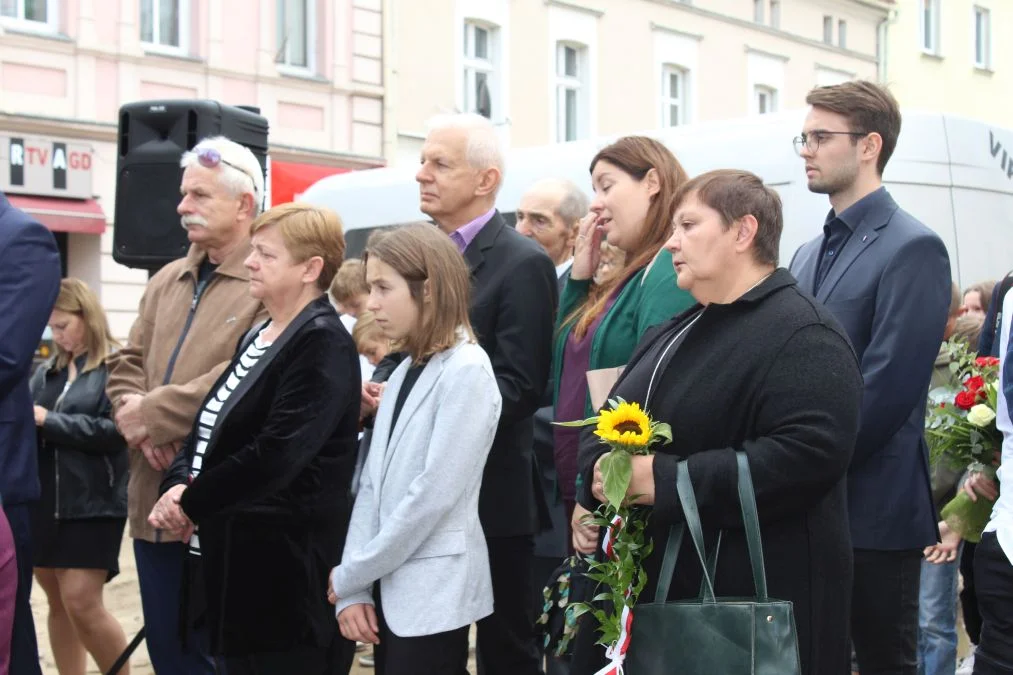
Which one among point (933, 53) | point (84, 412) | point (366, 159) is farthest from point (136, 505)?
point (933, 53)

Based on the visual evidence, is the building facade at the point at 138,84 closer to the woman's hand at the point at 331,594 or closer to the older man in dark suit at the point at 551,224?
the older man in dark suit at the point at 551,224

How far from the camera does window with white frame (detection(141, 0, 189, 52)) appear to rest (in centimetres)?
1472

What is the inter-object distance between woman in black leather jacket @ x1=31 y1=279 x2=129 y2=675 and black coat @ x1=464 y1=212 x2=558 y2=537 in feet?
6.28

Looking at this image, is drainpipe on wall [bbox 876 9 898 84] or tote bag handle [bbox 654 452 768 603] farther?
drainpipe on wall [bbox 876 9 898 84]

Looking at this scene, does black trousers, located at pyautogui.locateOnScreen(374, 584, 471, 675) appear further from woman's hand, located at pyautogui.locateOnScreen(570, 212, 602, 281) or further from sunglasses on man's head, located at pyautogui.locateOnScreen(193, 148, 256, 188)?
sunglasses on man's head, located at pyautogui.locateOnScreen(193, 148, 256, 188)

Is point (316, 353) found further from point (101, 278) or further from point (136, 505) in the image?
point (101, 278)

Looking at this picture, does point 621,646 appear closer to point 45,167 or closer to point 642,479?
point 642,479

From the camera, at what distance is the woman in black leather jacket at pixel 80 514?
4.99 m

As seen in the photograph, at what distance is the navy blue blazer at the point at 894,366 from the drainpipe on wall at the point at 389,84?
13.7 meters

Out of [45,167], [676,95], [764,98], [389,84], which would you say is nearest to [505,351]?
[45,167]

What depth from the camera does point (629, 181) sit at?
3488mm

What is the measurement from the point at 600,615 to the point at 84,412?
3174 mm

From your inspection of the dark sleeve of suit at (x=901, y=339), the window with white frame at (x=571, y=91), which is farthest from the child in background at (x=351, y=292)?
the window with white frame at (x=571, y=91)

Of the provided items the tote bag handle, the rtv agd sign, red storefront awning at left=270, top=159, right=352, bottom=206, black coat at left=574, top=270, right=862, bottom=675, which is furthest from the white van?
the rtv agd sign
